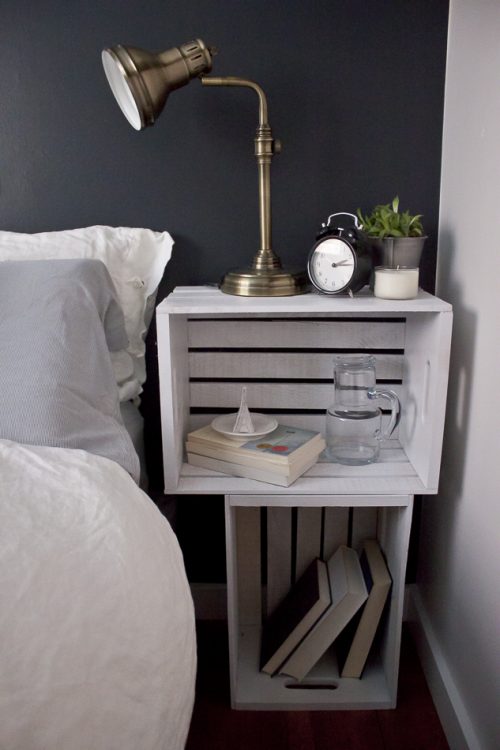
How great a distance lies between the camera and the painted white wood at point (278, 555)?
5.44 ft

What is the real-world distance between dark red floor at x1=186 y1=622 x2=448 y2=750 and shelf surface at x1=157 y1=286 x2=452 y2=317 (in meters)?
0.93

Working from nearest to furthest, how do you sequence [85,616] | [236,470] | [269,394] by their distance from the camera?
1. [85,616]
2. [236,470]
3. [269,394]

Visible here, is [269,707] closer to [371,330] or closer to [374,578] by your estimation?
[374,578]

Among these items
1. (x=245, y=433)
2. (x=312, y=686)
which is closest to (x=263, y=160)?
(x=245, y=433)

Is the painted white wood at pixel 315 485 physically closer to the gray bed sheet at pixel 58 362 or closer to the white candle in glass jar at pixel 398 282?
the gray bed sheet at pixel 58 362

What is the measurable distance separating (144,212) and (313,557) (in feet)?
3.28

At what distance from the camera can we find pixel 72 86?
1.49 meters

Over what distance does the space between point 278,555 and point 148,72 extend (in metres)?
1.19

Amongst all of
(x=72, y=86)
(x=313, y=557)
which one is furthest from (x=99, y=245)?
(x=313, y=557)

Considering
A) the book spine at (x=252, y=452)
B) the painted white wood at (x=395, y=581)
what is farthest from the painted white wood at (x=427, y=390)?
the book spine at (x=252, y=452)

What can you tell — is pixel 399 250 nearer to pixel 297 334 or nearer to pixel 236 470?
pixel 297 334

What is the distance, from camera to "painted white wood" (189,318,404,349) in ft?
5.10

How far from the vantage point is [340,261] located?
132cm

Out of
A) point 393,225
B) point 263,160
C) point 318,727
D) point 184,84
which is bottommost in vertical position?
point 318,727
